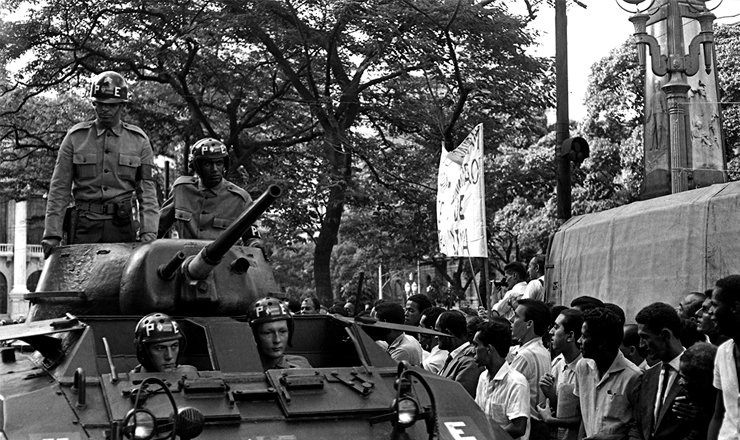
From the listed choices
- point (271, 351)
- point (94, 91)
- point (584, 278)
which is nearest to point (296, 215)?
point (584, 278)

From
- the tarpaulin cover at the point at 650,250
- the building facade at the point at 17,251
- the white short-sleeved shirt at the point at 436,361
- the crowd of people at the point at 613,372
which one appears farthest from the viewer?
the building facade at the point at 17,251

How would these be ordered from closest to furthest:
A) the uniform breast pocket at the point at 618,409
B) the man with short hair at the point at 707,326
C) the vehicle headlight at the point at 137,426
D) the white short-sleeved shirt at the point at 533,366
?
1. the vehicle headlight at the point at 137,426
2. the uniform breast pocket at the point at 618,409
3. the man with short hair at the point at 707,326
4. the white short-sleeved shirt at the point at 533,366

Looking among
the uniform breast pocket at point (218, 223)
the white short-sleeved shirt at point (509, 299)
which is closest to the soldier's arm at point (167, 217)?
the uniform breast pocket at point (218, 223)

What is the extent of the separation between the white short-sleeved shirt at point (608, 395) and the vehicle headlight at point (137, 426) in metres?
2.99

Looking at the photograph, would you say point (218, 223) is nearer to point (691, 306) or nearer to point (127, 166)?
point (127, 166)

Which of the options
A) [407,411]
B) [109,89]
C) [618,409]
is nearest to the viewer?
[407,411]

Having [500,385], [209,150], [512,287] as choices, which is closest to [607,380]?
[500,385]

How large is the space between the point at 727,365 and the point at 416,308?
6778mm

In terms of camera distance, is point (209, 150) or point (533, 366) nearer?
point (533, 366)

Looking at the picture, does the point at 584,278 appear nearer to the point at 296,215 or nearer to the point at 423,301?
the point at 423,301

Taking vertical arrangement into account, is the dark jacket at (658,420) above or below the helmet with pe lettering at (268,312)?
below

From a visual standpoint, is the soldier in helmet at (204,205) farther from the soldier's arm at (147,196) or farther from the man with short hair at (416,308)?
the man with short hair at (416,308)

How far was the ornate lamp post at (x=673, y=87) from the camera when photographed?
607 inches

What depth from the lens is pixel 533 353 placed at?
329 inches
